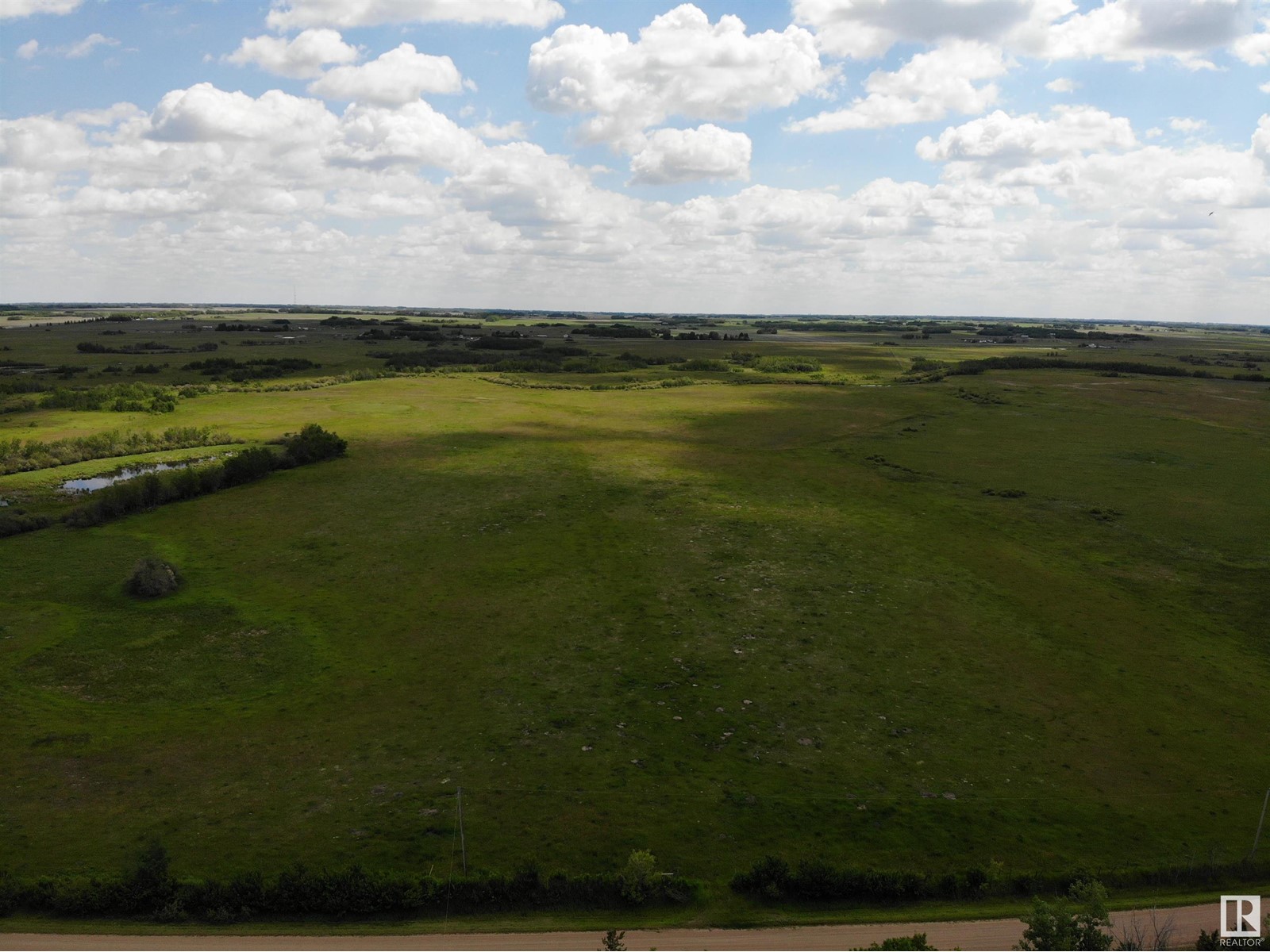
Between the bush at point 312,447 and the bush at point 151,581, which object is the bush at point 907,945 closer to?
the bush at point 151,581

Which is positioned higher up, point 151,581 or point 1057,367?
point 1057,367

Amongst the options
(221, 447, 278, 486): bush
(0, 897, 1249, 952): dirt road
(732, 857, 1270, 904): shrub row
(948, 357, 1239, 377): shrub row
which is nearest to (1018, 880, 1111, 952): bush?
(0, 897, 1249, 952): dirt road


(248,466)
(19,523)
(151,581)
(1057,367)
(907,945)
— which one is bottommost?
(907,945)

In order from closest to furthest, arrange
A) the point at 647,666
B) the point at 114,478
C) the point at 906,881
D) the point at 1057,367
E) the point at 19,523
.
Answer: the point at 906,881 < the point at 647,666 < the point at 19,523 < the point at 114,478 < the point at 1057,367

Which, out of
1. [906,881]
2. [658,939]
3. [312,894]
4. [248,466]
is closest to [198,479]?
[248,466]

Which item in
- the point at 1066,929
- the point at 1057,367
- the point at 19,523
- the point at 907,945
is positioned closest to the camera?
the point at 1066,929

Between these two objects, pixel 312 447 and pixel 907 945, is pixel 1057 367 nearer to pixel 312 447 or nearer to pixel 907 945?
pixel 312 447

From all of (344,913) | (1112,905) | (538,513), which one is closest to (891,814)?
(1112,905)

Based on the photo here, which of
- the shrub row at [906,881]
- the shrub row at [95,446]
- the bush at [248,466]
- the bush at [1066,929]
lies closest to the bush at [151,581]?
the bush at [248,466]
